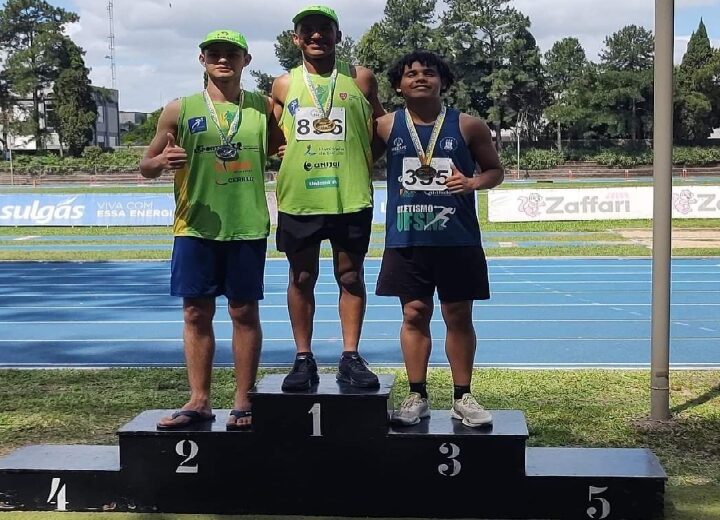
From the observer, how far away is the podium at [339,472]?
162 inches

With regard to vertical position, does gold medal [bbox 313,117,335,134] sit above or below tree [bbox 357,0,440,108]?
below

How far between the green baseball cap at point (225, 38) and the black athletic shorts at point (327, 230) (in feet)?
2.75

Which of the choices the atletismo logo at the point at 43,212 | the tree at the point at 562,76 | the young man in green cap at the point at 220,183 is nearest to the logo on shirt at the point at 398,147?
the young man in green cap at the point at 220,183

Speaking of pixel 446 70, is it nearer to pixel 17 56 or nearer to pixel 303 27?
pixel 303 27

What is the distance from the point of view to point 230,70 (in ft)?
14.1

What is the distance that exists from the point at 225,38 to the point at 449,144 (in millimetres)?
1174

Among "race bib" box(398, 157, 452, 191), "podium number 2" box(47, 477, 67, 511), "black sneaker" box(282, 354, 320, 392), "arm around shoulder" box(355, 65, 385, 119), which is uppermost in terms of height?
"arm around shoulder" box(355, 65, 385, 119)

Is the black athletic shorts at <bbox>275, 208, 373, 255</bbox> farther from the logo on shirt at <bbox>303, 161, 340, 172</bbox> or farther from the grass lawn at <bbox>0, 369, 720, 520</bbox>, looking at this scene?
the grass lawn at <bbox>0, 369, 720, 520</bbox>

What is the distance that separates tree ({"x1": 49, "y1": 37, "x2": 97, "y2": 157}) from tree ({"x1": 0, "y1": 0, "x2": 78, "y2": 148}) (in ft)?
7.75

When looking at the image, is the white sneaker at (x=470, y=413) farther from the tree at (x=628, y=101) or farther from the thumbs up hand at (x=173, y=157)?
the tree at (x=628, y=101)

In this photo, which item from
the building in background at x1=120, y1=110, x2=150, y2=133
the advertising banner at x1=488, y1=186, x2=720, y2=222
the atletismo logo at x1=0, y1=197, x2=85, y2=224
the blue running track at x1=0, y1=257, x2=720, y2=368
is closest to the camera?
the blue running track at x1=0, y1=257, x2=720, y2=368

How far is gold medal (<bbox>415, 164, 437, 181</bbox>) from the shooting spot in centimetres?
420

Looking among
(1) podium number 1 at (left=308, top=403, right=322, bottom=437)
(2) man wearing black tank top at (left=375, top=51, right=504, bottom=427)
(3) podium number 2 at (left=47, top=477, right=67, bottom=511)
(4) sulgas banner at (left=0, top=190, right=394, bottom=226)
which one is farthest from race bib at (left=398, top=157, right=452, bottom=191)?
(4) sulgas banner at (left=0, top=190, right=394, bottom=226)

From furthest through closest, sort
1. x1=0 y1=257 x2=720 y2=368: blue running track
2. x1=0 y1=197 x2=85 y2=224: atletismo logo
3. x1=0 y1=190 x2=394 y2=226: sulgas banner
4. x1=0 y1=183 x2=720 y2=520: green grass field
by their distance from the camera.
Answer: x1=0 y1=197 x2=85 y2=224: atletismo logo < x1=0 y1=190 x2=394 y2=226: sulgas banner < x1=0 y1=257 x2=720 y2=368: blue running track < x1=0 y1=183 x2=720 y2=520: green grass field
